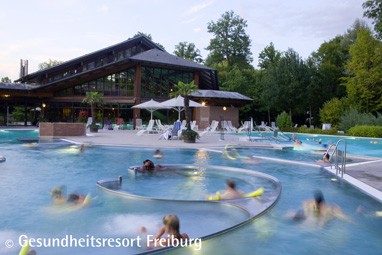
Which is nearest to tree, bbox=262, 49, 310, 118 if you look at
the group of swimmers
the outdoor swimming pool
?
the outdoor swimming pool

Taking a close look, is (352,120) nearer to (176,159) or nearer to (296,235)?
(176,159)

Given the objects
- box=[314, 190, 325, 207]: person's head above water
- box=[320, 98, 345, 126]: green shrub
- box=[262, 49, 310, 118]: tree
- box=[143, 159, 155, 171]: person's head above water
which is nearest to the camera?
box=[314, 190, 325, 207]: person's head above water

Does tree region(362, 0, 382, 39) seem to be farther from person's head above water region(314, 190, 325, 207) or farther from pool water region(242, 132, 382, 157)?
person's head above water region(314, 190, 325, 207)

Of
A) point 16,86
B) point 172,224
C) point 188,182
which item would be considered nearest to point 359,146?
→ point 188,182

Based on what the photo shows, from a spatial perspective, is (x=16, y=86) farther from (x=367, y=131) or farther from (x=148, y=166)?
(x=367, y=131)

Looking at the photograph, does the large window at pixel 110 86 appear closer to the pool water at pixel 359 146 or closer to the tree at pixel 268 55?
the pool water at pixel 359 146

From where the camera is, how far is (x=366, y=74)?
92.9 feet

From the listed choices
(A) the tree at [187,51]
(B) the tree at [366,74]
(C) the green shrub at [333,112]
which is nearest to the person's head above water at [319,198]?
(C) the green shrub at [333,112]

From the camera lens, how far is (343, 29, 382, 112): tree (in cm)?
2814

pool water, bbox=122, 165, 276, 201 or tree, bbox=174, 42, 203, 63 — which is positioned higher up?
tree, bbox=174, 42, 203, 63

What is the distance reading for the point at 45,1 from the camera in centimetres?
2038

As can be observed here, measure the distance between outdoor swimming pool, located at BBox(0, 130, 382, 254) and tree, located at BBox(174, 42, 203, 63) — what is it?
143 ft

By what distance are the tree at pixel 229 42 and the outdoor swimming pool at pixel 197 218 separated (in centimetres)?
4341

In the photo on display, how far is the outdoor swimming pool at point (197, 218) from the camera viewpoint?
4898 mm
